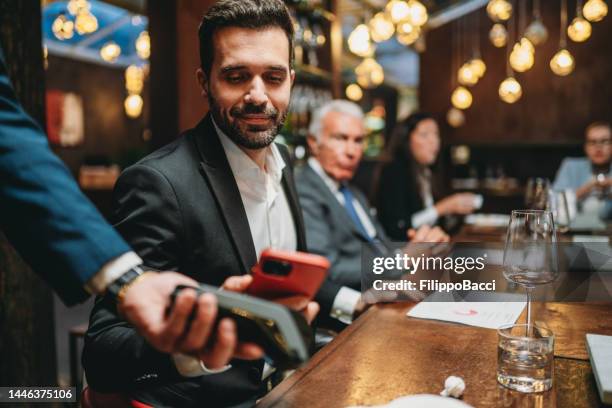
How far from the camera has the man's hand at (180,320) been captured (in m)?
0.68

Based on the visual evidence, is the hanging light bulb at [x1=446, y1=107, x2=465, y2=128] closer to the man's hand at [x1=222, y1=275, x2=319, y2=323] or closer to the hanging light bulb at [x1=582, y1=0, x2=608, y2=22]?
the hanging light bulb at [x1=582, y1=0, x2=608, y2=22]

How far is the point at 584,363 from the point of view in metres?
1.11

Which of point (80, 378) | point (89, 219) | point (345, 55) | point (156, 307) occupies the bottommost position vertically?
point (80, 378)

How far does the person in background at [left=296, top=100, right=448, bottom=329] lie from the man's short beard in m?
0.65

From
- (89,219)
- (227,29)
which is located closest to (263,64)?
(227,29)

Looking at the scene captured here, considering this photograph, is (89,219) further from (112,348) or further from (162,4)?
(162,4)

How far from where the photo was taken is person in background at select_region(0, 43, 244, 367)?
2.34ft

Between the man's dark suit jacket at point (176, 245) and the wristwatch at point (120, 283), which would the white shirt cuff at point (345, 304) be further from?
the wristwatch at point (120, 283)

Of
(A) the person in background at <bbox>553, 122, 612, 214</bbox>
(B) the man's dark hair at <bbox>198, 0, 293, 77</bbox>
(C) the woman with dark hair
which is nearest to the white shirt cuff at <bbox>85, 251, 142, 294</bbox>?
(B) the man's dark hair at <bbox>198, 0, 293, 77</bbox>

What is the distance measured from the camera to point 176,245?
131cm

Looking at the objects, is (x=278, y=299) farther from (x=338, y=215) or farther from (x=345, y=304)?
(x=338, y=215)

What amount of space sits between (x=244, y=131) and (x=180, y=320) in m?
0.86

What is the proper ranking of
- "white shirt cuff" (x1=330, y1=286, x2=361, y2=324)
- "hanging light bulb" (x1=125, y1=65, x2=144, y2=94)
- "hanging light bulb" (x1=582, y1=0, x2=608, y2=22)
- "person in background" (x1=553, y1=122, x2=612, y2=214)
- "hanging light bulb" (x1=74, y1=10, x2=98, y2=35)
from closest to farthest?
"white shirt cuff" (x1=330, y1=286, x2=361, y2=324), "person in background" (x1=553, y1=122, x2=612, y2=214), "hanging light bulb" (x1=582, y1=0, x2=608, y2=22), "hanging light bulb" (x1=74, y1=10, x2=98, y2=35), "hanging light bulb" (x1=125, y1=65, x2=144, y2=94)

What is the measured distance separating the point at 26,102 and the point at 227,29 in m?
1.30
